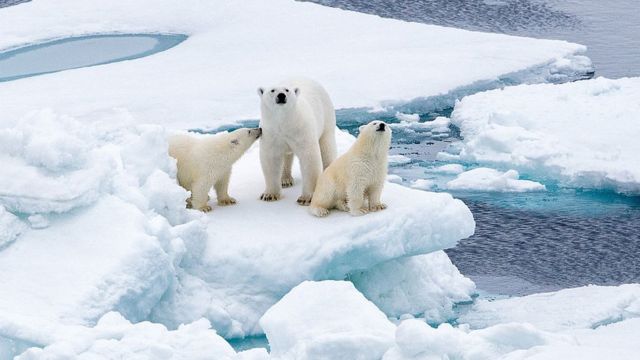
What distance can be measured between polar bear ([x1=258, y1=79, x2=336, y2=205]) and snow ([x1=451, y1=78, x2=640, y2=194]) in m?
3.17

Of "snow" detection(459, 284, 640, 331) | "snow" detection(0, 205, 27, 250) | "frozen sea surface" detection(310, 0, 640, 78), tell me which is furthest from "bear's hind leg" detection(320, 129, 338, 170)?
"frozen sea surface" detection(310, 0, 640, 78)

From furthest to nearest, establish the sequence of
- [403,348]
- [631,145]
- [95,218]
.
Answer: [631,145]
[95,218]
[403,348]

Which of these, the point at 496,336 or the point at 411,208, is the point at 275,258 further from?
the point at 496,336

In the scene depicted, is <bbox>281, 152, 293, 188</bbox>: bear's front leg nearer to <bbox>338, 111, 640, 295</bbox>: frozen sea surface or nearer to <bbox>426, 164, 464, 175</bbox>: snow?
<bbox>338, 111, 640, 295</bbox>: frozen sea surface

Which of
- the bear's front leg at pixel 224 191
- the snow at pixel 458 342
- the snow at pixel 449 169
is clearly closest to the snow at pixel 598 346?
the snow at pixel 458 342

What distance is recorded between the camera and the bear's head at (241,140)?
7.15 meters

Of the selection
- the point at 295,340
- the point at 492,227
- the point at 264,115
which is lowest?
the point at 492,227

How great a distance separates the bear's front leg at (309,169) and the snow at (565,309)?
3.96 ft

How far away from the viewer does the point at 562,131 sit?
10.8 metres

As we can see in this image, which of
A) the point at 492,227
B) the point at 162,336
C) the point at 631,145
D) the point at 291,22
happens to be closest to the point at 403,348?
the point at 162,336

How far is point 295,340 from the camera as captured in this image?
5.34m

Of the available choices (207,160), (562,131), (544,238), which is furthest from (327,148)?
(562,131)

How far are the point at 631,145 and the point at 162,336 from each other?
6239 millimetres

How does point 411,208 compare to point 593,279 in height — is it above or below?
above
